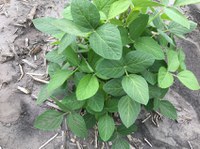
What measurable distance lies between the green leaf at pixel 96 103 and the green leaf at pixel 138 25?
279 mm

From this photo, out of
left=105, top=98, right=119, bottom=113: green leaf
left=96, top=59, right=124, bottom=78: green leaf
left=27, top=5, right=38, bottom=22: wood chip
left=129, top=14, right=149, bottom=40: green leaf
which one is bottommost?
left=27, top=5, right=38, bottom=22: wood chip

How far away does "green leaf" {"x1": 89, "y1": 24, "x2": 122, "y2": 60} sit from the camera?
1.00 m

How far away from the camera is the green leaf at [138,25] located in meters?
1.13

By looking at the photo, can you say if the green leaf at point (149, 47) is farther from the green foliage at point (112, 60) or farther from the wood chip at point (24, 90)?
the wood chip at point (24, 90)

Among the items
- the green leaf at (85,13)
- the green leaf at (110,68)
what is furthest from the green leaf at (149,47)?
the green leaf at (85,13)

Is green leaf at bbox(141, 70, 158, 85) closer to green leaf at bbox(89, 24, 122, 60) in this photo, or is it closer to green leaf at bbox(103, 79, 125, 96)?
green leaf at bbox(103, 79, 125, 96)

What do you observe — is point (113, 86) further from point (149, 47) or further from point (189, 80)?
point (189, 80)

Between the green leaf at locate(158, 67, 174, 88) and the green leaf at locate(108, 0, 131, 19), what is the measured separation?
0.30 metres

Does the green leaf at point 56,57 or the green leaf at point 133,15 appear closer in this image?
the green leaf at point 133,15

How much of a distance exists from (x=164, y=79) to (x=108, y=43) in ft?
1.03

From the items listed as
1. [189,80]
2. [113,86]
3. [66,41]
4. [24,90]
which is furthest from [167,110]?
[24,90]

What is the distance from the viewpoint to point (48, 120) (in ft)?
4.19

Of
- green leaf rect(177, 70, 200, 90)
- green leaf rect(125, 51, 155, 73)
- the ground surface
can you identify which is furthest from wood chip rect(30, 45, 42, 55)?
green leaf rect(177, 70, 200, 90)

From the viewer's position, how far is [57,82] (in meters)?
1.16
